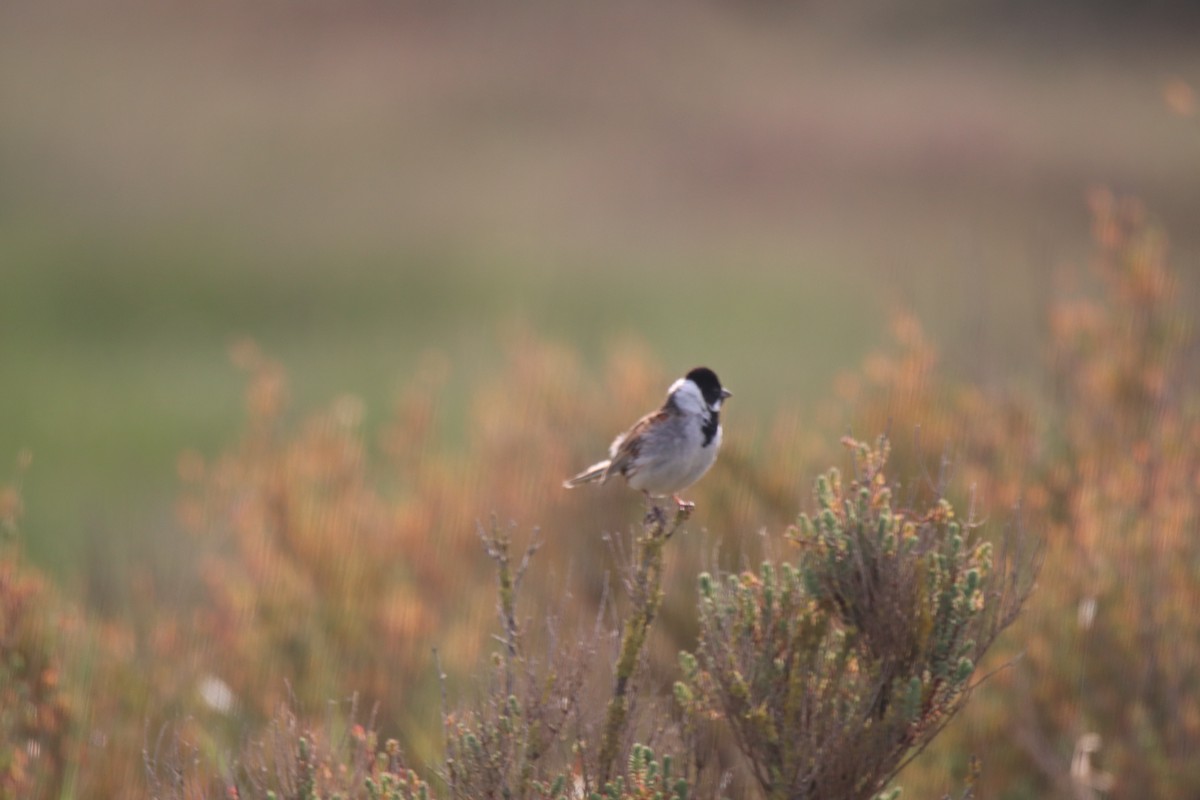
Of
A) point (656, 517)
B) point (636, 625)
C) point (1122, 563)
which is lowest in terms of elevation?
point (1122, 563)

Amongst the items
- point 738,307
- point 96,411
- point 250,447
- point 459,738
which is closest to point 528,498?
point 250,447

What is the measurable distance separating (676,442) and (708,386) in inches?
15.1

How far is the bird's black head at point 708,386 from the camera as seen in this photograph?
751 cm

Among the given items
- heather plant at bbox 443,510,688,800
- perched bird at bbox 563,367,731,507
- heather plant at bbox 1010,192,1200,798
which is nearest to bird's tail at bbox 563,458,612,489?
perched bird at bbox 563,367,731,507

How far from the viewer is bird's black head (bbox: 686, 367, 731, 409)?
296 inches

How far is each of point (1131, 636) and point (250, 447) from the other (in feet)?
24.0

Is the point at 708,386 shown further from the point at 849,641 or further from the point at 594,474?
the point at 849,641

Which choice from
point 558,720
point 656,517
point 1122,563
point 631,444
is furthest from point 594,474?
point 1122,563

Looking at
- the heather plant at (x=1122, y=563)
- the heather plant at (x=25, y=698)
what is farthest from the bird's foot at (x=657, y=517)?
the heather plant at (x=1122, y=563)

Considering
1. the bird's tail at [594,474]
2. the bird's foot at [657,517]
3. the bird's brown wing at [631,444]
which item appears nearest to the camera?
the bird's foot at [657,517]

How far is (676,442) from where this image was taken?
24.1ft

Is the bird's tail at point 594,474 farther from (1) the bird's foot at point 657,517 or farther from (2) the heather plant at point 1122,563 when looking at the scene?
(2) the heather plant at point 1122,563

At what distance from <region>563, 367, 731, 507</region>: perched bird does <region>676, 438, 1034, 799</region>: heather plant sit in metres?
1.61

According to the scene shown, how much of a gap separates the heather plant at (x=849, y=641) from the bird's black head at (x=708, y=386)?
1.86m
